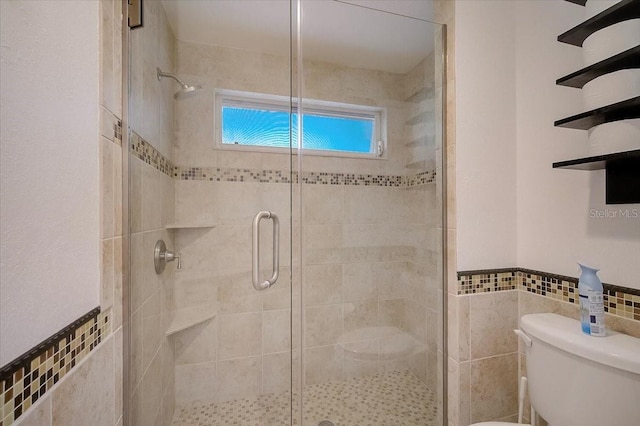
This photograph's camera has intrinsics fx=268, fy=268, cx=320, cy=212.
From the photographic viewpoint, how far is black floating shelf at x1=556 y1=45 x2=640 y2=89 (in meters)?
0.75

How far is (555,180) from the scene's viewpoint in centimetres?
113

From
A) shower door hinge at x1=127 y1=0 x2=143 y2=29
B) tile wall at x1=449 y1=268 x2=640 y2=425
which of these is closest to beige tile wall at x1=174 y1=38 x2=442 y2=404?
tile wall at x1=449 y1=268 x2=640 y2=425

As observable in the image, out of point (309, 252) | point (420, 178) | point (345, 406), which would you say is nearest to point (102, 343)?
point (309, 252)

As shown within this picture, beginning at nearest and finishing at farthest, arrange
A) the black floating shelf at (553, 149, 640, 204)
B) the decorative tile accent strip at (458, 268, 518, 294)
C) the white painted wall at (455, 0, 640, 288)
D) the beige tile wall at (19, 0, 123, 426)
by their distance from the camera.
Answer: the beige tile wall at (19, 0, 123, 426) < the black floating shelf at (553, 149, 640, 204) < the white painted wall at (455, 0, 640, 288) < the decorative tile accent strip at (458, 268, 518, 294)

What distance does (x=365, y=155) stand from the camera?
1.37 metres

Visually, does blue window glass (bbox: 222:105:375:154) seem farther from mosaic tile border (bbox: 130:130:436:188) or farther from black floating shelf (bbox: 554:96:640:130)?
black floating shelf (bbox: 554:96:640:130)

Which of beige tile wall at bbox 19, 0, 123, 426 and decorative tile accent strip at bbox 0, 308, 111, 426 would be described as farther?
beige tile wall at bbox 19, 0, 123, 426

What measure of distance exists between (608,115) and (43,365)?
1.62 m

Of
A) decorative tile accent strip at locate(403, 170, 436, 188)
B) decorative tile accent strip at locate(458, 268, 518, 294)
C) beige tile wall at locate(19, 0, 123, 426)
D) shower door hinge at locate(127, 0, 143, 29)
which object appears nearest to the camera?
beige tile wall at locate(19, 0, 123, 426)

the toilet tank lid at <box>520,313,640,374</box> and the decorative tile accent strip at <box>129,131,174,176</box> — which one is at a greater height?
the decorative tile accent strip at <box>129,131,174,176</box>

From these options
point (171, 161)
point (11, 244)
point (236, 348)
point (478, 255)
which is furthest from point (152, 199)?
point (478, 255)

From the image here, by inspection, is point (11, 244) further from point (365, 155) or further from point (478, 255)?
point (478, 255)

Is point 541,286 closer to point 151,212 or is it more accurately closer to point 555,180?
point 555,180

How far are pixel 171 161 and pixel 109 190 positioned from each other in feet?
1.55
